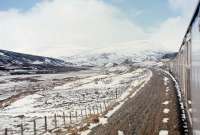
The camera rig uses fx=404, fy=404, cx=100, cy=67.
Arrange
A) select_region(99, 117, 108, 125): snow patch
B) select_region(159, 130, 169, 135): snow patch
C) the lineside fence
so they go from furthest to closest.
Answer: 1. select_region(99, 117, 108, 125): snow patch
2. select_region(159, 130, 169, 135): snow patch
3. the lineside fence

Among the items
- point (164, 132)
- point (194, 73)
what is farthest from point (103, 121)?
point (194, 73)

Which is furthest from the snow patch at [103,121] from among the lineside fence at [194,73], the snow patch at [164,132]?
the lineside fence at [194,73]

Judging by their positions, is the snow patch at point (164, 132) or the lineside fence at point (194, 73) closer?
the lineside fence at point (194, 73)

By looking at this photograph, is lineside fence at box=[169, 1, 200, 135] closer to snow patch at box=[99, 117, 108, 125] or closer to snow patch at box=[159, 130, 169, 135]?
snow patch at box=[159, 130, 169, 135]

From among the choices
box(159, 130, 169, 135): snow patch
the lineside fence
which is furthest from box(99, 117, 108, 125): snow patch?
the lineside fence

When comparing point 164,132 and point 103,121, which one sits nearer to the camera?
point 164,132

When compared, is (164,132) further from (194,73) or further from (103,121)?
(194,73)

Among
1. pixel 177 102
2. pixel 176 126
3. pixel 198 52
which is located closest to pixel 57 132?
pixel 176 126

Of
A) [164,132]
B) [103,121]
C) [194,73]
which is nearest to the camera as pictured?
[194,73]

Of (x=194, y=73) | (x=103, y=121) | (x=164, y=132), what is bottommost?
(x=103, y=121)

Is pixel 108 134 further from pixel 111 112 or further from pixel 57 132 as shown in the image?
pixel 111 112

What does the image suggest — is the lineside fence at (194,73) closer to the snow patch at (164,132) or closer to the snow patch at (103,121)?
the snow patch at (164,132)

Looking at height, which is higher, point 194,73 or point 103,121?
point 194,73
